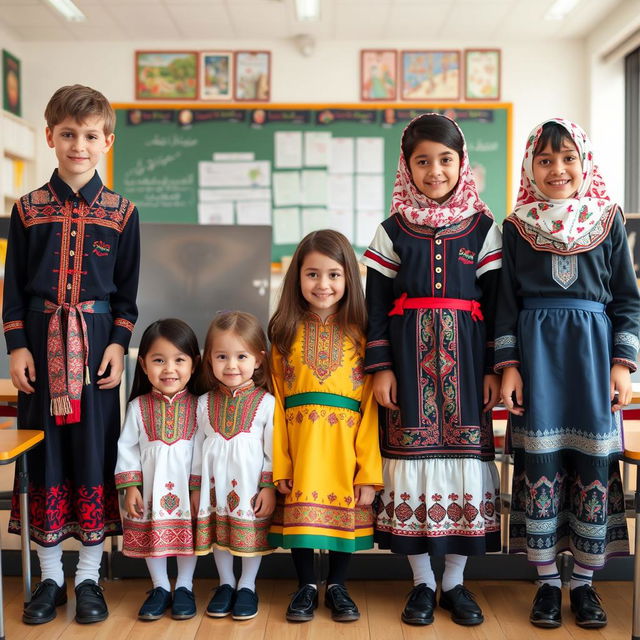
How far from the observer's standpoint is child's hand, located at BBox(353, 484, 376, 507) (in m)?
1.89

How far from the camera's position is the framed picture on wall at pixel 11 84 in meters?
5.31

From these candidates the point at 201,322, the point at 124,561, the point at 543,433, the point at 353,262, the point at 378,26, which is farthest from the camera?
the point at 378,26

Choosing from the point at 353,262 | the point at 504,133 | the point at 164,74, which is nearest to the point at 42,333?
the point at 353,262

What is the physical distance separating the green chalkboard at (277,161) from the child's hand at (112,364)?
370 cm

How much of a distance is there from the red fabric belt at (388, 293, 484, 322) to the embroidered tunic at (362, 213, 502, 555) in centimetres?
1

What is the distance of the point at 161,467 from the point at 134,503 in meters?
0.12

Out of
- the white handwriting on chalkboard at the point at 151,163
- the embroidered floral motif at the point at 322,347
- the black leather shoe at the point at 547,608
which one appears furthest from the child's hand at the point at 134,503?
the white handwriting on chalkboard at the point at 151,163

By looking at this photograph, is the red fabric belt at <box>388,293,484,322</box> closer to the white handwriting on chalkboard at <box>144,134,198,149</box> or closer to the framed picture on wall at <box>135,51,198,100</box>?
the white handwriting on chalkboard at <box>144,134,198,149</box>

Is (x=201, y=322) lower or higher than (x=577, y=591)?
higher

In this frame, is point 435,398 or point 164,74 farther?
point 164,74

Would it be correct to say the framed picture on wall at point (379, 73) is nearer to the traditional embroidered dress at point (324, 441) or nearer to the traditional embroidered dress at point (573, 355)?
the traditional embroidered dress at point (573, 355)

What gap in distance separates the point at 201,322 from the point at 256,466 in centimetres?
123

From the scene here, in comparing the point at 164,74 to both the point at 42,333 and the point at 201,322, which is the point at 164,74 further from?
the point at 42,333

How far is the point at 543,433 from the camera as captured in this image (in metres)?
1.81
